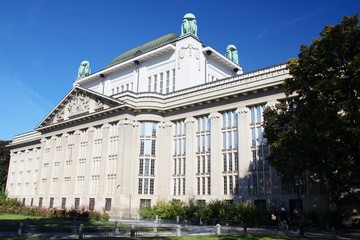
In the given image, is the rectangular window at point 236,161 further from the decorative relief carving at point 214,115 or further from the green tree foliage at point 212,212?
the decorative relief carving at point 214,115

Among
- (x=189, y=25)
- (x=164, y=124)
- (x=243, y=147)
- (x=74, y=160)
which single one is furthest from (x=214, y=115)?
(x=74, y=160)

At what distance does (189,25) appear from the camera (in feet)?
183

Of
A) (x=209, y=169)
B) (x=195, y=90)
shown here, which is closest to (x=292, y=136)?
(x=209, y=169)

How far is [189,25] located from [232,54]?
526 inches

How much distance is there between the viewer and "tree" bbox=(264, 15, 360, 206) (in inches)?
922

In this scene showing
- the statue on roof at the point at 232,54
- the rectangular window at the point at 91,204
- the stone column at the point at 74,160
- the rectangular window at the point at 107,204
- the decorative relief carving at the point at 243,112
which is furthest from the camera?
the statue on roof at the point at 232,54

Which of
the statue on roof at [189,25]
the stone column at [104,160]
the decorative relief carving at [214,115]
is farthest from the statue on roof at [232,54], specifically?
the stone column at [104,160]

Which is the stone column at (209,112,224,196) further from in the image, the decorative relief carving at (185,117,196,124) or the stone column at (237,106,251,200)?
the stone column at (237,106,251,200)

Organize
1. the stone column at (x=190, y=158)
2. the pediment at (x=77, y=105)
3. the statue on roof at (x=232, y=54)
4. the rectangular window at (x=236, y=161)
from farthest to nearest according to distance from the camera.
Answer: the statue on roof at (x=232, y=54)
the pediment at (x=77, y=105)
the stone column at (x=190, y=158)
the rectangular window at (x=236, y=161)

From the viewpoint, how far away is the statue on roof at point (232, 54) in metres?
65.2

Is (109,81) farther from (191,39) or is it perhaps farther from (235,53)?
(235,53)

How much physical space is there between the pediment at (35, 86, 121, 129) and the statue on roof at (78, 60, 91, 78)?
16643mm

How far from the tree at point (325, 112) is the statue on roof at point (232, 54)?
38515 mm

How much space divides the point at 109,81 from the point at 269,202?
1585 inches
